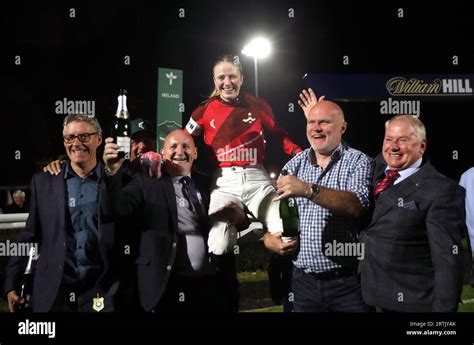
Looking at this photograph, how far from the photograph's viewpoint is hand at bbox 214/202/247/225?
406cm

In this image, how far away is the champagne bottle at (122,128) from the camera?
4.03m

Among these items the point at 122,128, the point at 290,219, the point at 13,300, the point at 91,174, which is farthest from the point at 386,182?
the point at 13,300

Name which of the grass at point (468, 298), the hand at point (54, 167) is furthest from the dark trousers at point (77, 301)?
the grass at point (468, 298)

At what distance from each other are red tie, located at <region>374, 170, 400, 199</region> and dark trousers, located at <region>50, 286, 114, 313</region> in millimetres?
2150

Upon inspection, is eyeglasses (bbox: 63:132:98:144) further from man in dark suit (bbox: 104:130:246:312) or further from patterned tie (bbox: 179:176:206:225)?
patterned tie (bbox: 179:176:206:225)

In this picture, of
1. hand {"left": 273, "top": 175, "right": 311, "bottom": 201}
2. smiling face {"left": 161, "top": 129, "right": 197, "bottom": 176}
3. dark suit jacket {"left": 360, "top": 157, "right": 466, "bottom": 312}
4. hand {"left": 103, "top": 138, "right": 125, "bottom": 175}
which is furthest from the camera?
smiling face {"left": 161, "top": 129, "right": 197, "bottom": 176}

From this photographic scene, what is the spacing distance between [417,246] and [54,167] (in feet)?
8.90

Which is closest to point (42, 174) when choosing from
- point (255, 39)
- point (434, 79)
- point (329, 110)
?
point (255, 39)

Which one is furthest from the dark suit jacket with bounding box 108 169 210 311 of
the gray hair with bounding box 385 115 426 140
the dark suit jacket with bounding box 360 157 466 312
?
the gray hair with bounding box 385 115 426 140

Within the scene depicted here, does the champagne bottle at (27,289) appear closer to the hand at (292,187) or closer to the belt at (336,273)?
the hand at (292,187)

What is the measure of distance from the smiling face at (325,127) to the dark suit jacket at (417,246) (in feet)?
1.80

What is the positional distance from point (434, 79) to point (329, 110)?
936 millimetres

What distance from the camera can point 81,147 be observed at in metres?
3.99

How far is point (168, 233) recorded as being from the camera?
13.1ft
